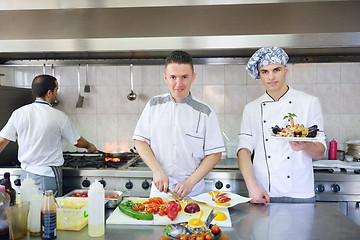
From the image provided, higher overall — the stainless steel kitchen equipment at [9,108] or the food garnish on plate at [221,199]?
the stainless steel kitchen equipment at [9,108]

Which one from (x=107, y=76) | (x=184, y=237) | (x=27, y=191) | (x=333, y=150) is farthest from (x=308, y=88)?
(x=27, y=191)

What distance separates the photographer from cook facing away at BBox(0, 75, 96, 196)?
298 cm

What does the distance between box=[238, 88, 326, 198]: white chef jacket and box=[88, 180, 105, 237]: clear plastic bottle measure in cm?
116

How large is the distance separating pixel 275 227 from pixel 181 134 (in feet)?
3.09

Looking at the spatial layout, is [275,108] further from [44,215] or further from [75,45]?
[44,215]

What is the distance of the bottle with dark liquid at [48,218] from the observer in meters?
1.54

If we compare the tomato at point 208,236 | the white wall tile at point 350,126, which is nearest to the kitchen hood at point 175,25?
the tomato at point 208,236

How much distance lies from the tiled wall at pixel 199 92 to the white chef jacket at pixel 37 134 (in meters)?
0.93

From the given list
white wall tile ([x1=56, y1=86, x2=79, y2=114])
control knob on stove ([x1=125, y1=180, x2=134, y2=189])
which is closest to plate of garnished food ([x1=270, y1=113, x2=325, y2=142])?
control knob on stove ([x1=125, y1=180, x2=134, y2=189])

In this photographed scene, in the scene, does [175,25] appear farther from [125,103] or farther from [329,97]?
[329,97]

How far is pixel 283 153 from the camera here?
234 cm

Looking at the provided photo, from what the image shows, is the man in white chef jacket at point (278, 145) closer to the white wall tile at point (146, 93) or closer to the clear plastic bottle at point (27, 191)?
the clear plastic bottle at point (27, 191)

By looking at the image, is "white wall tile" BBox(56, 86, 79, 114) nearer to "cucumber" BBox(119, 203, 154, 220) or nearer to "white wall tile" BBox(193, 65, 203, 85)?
"white wall tile" BBox(193, 65, 203, 85)

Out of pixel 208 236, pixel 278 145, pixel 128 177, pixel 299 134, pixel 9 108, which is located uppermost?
pixel 9 108
